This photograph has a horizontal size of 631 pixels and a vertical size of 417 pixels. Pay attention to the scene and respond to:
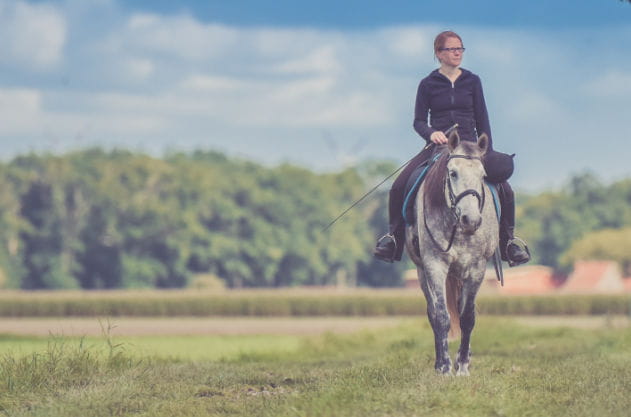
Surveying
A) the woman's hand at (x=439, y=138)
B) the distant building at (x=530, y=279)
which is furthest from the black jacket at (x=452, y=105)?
the distant building at (x=530, y=279)

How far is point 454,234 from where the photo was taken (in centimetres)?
1020

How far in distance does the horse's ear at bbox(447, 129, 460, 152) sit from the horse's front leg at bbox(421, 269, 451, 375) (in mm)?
1332

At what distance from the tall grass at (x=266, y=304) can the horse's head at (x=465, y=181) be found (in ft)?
168

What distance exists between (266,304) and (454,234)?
175 feet

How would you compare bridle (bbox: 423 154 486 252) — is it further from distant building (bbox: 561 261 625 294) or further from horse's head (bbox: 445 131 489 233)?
distant building (bbox: 561 261 625 294)

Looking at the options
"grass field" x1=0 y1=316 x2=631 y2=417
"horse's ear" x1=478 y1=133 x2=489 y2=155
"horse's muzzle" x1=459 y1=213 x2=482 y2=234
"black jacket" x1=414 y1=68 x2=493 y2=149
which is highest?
"black jacket" x1=414 y1=68 x2=493 y2=149

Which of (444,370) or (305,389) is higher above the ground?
(444,370)

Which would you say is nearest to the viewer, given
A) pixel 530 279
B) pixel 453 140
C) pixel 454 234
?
pixel 453 140

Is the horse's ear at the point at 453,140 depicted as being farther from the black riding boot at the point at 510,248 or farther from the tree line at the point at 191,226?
the tree line at the point at 191,226

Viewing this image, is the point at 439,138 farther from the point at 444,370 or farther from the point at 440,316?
the point at 444,370

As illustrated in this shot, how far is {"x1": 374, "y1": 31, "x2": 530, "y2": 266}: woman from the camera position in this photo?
36.6 feet

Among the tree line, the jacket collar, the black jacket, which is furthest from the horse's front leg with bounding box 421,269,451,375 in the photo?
the tree line

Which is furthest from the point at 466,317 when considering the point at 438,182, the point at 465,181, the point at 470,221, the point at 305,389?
the point at 305,389

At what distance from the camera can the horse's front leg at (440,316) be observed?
1038 cm
